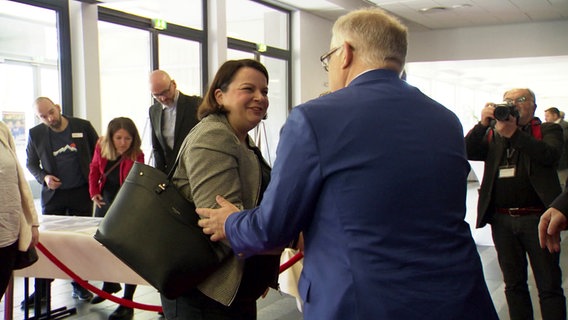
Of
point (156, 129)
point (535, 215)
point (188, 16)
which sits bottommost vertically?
point (535, 215)

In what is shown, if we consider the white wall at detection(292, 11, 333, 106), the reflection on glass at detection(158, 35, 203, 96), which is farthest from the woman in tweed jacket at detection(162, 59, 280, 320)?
the white wall at detection(292, 11, 333, 106)

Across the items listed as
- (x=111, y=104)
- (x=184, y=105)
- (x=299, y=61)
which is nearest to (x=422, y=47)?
(x=299, y=61)

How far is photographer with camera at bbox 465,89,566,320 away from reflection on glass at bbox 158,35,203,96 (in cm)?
501

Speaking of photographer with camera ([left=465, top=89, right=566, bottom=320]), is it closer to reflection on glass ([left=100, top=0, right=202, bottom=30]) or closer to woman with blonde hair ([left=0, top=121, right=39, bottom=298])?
woman with blonde hair ([left=0, top=121, right=39, bottom=298])

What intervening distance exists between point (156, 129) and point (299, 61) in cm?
545

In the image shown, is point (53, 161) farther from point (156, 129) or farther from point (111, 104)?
point (111, 104)

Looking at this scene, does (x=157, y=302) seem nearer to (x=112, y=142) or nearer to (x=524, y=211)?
(x=112, y=142)

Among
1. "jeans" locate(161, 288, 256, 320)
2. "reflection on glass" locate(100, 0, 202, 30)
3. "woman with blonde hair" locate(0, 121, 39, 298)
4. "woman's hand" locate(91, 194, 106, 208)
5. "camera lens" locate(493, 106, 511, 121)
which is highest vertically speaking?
"reflection on glass" locate(100, 0, 202, 30)

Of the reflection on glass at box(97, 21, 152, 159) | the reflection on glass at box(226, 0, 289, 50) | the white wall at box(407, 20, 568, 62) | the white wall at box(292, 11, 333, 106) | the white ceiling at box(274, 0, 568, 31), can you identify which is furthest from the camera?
the white wall at box(407, 20, 568, 62)

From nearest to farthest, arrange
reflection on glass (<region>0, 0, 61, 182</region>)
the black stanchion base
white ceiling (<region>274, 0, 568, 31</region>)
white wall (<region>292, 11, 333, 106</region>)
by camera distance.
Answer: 1. the black stanchion base
2. reflection on glass (<region>0, 0, 61, 182</region>)
3. white ceiling (<region>274, 0, 568, 31</region>)
4. white wall (<region>292, 11, 333, 106</region>)

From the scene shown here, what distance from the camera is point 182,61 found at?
764 centimetres

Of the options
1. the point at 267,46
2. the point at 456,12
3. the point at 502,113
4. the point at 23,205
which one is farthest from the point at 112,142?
the point at 456,12

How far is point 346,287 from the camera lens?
1108 millimetres

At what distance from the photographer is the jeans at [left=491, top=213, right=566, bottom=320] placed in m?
3.06
